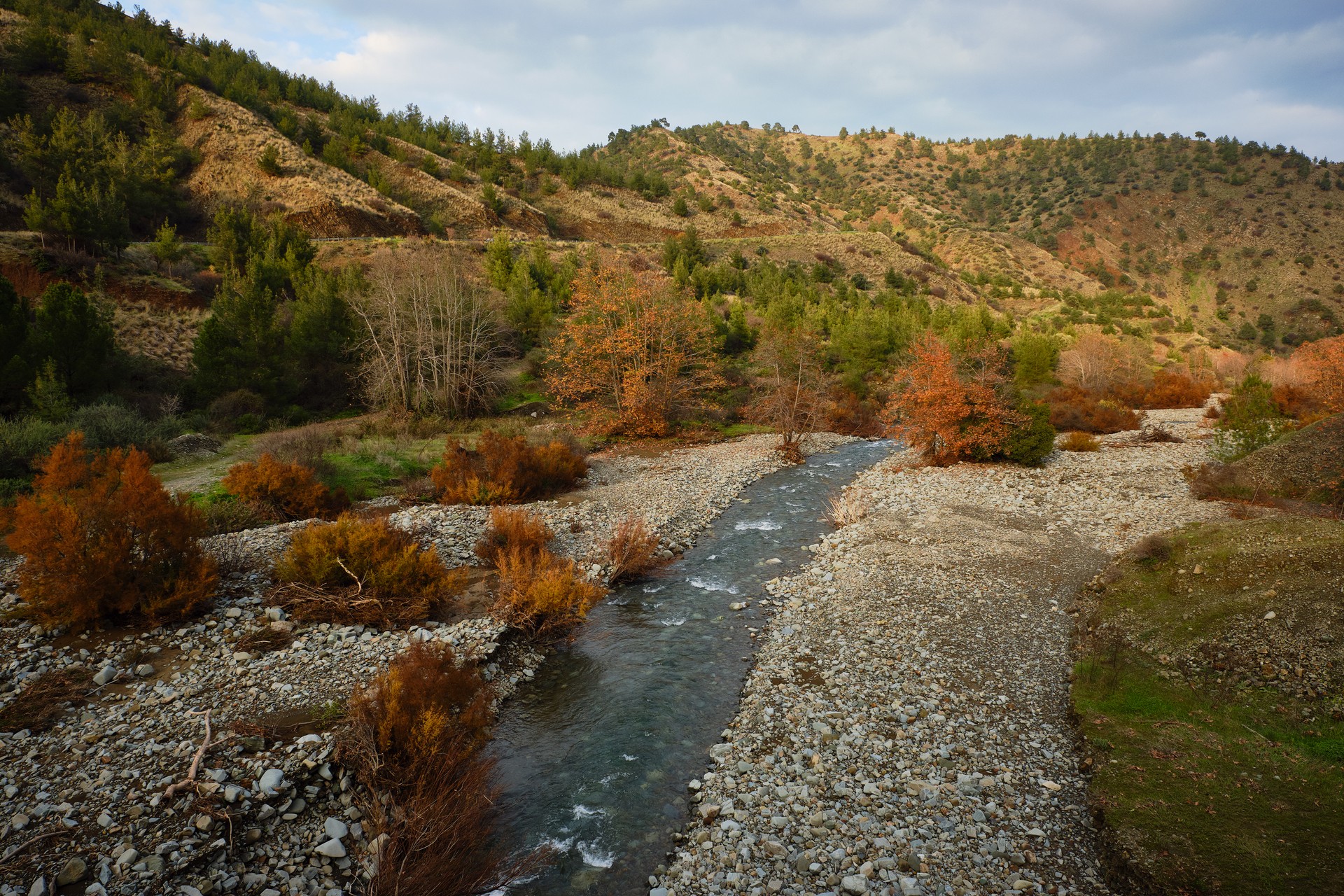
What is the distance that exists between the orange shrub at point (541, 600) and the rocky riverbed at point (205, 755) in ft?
1.41

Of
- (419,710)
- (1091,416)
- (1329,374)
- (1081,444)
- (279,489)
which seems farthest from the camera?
(1091,416)

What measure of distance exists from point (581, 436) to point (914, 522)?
15572mm

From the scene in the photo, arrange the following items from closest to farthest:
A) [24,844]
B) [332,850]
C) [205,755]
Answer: [24,844]
[332,850]
[205,755]

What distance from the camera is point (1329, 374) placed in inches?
828

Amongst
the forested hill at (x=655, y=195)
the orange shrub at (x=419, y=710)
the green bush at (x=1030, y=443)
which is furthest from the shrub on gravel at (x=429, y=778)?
the forested hill at (x=655, y=195)

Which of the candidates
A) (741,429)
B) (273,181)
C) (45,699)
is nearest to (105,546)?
(45,699)

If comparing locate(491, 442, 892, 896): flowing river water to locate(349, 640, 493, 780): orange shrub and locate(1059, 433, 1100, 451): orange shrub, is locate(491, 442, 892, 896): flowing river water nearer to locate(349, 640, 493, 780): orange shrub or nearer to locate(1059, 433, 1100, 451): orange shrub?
locate(349, 640, 493, 780): orange shrub

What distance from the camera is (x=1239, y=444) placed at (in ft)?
56.5

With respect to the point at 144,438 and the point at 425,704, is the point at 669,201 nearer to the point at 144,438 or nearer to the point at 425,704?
the point at 144,438

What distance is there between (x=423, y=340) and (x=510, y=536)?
55.4ft

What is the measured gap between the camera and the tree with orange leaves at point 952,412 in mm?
20562

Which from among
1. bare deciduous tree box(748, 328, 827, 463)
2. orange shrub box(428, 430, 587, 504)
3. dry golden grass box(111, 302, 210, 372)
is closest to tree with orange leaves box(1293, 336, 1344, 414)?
bare deciduous tree box(748, 328, 827, 463)

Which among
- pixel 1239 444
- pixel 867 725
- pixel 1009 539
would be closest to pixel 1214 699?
pixel 867 725

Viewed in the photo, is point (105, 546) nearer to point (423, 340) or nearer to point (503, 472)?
point (503, 472)
